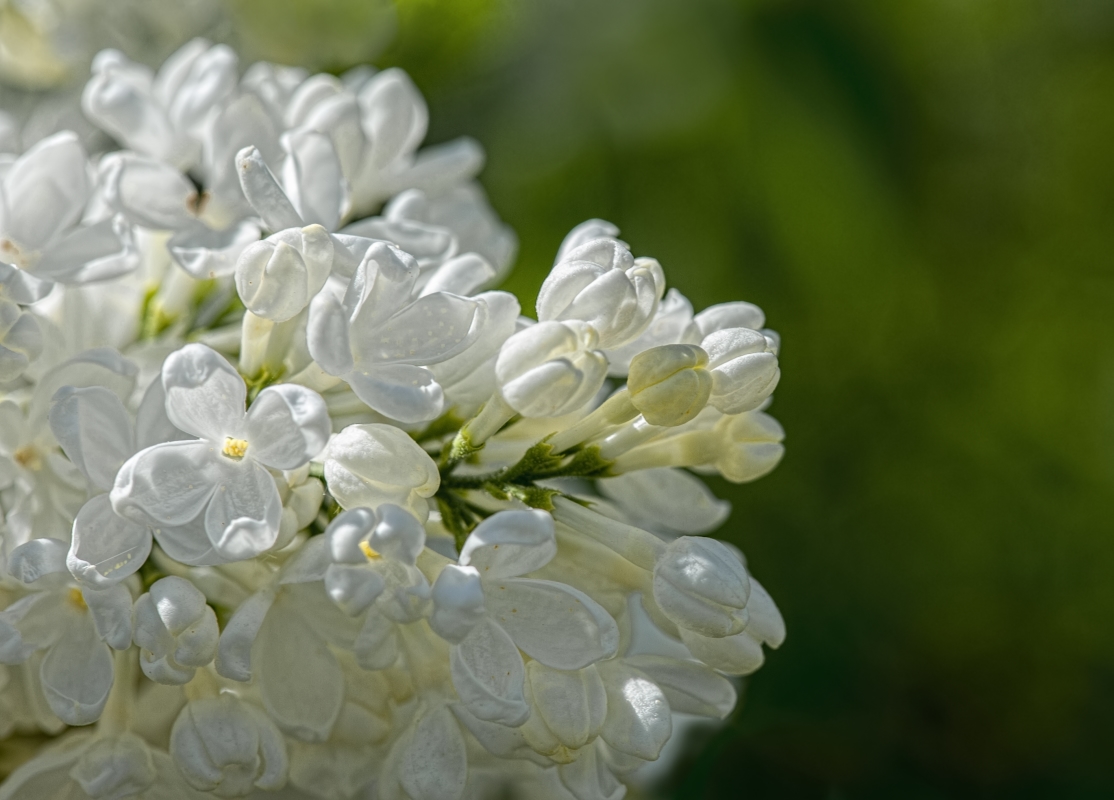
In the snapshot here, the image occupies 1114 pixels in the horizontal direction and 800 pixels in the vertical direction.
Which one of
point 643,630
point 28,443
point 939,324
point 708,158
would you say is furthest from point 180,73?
point 939,324

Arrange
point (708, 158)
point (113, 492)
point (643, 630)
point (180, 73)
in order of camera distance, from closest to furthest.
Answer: point (113, 492), point (180, 73), point (643, 630), point (708, 158)

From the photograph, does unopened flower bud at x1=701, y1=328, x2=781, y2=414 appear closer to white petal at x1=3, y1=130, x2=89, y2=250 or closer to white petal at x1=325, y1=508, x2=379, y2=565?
white petal at x1=325, y1=508, x2=379, y2=565

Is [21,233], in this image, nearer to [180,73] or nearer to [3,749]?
[180,73]

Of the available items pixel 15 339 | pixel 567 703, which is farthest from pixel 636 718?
pixel 15 339

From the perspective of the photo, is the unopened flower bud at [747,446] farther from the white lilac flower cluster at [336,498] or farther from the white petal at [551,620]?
the white petal at [551,620]

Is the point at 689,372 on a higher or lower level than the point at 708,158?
higher

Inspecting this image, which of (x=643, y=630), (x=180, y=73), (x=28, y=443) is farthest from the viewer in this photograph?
(x=643, y=630)

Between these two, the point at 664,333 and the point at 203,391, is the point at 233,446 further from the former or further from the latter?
the point at 664,333
